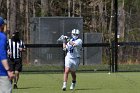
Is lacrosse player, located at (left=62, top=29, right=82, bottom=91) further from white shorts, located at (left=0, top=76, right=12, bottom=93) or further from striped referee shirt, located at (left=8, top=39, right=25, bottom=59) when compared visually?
white shorts, located at (left=0, top=76, right=12, bottom=93)

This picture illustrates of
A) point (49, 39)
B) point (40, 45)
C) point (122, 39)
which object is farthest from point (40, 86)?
point (122, 39)

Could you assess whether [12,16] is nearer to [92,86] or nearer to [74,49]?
[92,86]

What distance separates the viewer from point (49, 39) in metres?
33.4

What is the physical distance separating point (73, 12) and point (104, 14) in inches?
143

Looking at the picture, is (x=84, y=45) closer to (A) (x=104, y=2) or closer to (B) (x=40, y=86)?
(B) (x=40, y=86)

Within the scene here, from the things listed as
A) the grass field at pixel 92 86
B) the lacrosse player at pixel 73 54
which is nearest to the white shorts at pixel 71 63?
the lacrosse player at pixel 73 54

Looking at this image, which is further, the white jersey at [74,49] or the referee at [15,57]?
the referee at [15,57]

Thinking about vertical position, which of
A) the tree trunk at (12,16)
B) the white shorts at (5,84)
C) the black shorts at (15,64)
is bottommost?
the black shorts at (15,64)

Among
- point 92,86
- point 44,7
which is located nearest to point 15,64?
point 92,86

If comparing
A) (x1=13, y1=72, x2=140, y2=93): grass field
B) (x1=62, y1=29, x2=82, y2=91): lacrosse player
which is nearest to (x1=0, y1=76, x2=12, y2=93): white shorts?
(x1=13, y1=72, x2=140, y2=93): grass field

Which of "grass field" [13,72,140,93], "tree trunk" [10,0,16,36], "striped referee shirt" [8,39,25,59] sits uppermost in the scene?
"tree trunk" [10,0,16,36]

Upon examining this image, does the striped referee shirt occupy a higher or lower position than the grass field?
higher

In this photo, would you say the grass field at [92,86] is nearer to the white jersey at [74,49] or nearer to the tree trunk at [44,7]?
the white jersey at [74,49]

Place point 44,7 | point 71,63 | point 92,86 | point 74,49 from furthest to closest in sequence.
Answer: point 44,7
point 92,86
point 74,49
point 71,63
